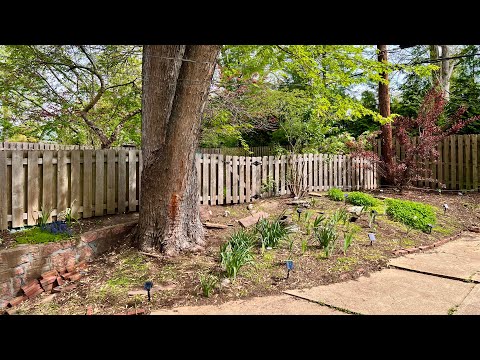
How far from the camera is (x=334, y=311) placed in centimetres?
276

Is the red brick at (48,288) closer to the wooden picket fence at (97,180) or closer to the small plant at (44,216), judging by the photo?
the small plant at (44,216)

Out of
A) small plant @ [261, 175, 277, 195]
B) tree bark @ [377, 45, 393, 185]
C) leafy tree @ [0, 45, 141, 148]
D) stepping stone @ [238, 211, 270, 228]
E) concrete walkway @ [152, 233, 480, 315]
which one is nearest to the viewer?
concrete walkway @ [152, 233, 480, 315]

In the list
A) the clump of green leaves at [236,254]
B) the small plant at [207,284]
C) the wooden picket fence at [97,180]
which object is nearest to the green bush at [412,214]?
the wooden picket fence at [97,180]

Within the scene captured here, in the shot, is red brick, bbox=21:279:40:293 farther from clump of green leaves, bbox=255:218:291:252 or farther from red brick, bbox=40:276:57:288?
clump of green leaves, bbox=255:218:291:252

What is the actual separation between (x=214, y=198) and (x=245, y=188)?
827mm

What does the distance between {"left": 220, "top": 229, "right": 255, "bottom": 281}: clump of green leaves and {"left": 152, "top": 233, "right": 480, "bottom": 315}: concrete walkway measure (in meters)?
0.43

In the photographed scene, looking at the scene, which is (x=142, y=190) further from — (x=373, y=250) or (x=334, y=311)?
(x=373, y=250)

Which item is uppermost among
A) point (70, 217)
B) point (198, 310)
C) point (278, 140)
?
point (278, 140)

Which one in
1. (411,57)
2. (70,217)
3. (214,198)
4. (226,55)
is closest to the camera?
(70,217)

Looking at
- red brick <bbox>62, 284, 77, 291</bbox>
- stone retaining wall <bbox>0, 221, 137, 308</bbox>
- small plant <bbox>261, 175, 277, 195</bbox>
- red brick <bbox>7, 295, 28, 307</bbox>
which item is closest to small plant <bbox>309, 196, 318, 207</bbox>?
small plant <bbox>261, 175, 277, 195</bbox>

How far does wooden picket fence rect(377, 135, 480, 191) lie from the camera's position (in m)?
9.13

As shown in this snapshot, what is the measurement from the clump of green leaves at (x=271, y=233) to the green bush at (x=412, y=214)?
250cm

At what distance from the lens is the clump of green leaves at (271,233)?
4312mm

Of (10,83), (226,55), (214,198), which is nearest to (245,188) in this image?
(214,198)
